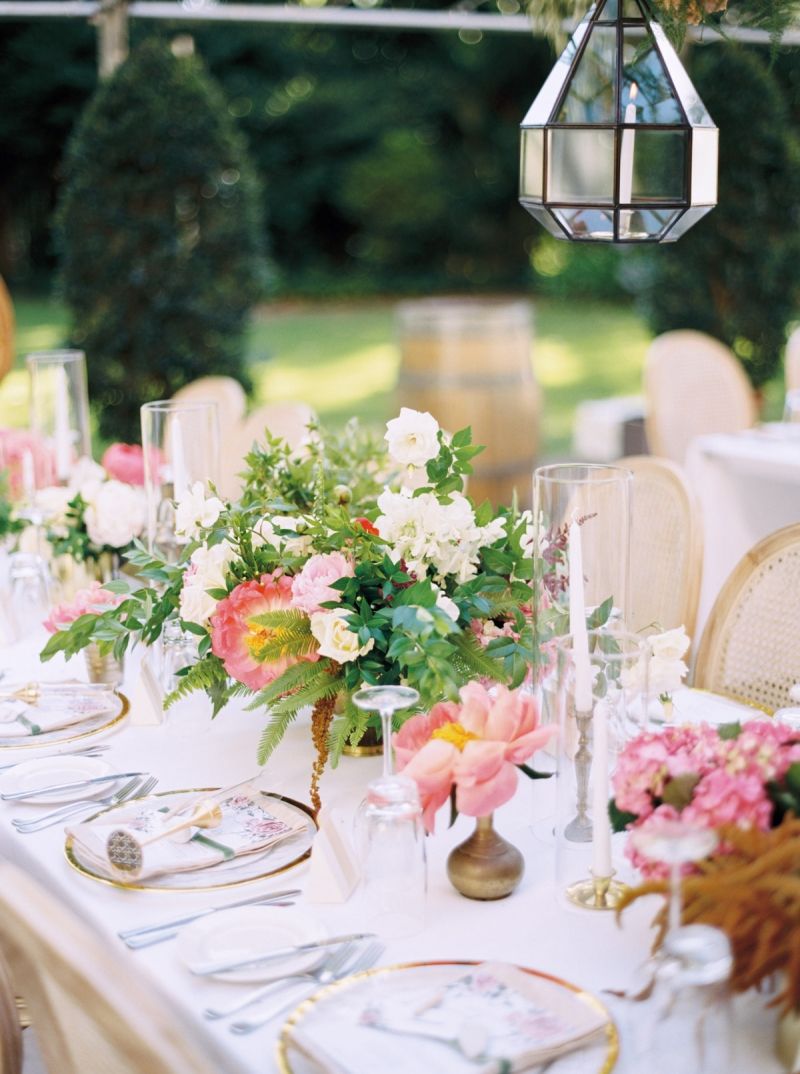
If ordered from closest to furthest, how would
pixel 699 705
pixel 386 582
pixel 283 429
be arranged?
1. pixel 386 582
2. pixel 699 705
3. pixel 283 429

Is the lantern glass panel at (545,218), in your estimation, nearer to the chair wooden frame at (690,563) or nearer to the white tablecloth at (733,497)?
the chair wooden frame at (690,563)

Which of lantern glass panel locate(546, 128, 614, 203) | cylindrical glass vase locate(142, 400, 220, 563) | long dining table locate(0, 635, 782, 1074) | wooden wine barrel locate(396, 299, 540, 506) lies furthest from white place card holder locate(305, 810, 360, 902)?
wooden wine barrel locate(396, 299, 540, 506)

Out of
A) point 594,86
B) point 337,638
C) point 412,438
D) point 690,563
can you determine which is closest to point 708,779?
point 337,638

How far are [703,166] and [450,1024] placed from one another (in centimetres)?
114

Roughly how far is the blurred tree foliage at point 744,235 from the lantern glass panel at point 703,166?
428 cm

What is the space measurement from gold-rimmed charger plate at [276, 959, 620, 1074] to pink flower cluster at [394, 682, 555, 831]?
0.60 feet

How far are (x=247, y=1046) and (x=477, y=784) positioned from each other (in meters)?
0.34

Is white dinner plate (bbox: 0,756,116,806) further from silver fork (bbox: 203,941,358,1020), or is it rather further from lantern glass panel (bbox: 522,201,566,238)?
lantern glass panel (bbox: 522,201,566,238)

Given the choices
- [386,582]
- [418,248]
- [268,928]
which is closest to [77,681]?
[386,582]

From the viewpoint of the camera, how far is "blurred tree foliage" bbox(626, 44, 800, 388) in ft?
19.2

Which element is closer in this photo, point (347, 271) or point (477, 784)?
point (477, 784)

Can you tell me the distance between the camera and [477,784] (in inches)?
52.7

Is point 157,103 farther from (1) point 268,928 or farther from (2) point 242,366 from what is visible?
(1) point 268,928

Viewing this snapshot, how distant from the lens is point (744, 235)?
19.6 feet
